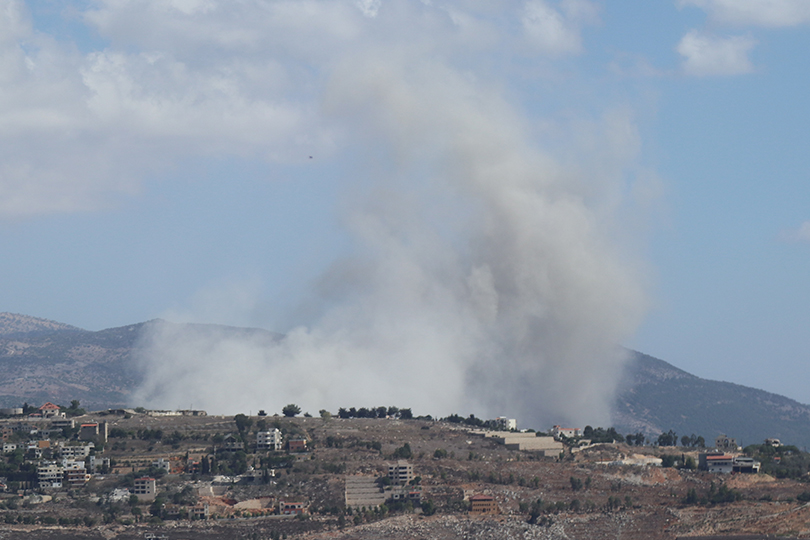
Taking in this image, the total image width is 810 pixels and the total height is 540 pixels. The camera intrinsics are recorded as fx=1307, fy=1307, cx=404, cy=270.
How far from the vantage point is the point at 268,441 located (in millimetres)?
141500

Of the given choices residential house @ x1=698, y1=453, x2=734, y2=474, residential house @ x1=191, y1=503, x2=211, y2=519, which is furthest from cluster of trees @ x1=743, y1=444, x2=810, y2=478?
residential house @ x1=191, y1=503, x2=211, y2=519

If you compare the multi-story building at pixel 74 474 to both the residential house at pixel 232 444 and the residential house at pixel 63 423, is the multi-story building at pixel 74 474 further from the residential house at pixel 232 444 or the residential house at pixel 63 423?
the residential house at pixel 63 423

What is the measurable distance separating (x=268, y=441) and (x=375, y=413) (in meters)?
29.6

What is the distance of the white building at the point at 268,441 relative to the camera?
141 meters

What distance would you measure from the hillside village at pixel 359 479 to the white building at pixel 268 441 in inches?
6.2

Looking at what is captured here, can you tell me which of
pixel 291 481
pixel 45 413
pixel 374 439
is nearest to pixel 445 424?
pixel 374 439

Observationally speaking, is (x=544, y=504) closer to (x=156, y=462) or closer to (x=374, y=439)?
(x=374, y=439)

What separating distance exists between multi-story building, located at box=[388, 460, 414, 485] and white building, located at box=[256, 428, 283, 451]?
58.6ft

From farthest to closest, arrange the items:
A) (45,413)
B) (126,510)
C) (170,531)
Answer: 1. (45,413)
2. (126,510)
3. (170,531)

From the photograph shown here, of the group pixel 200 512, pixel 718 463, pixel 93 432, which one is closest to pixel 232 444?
pixel 93 432

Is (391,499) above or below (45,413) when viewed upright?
below

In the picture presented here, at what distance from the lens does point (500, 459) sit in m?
137

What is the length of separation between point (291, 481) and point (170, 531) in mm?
17699

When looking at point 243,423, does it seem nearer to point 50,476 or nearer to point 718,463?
point 50,476
